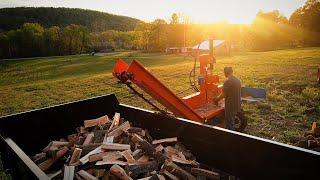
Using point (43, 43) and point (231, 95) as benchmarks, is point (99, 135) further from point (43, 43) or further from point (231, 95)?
point (43, 43)

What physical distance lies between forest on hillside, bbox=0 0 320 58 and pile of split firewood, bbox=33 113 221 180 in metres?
56.4

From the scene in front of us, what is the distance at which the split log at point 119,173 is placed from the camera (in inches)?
137

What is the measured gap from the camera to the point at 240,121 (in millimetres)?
7012

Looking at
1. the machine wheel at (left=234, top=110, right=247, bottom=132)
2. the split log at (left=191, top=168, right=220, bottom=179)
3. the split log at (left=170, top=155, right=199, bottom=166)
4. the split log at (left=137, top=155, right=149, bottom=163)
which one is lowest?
the machine wheel at (left=234, top=110, right=247, bottom=132)

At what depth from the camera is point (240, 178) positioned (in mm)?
3609

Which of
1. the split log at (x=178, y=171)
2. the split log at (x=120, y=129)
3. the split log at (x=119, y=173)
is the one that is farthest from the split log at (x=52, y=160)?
the split log at (x=178, y=171)

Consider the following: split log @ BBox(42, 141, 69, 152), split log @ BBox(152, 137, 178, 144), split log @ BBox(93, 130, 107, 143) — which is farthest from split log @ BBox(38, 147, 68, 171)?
split log @ BBox(152, 137, 178, 144)

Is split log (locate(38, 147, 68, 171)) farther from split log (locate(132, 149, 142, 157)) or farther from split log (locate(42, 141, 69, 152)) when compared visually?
split log (locate(132, 149, 142, 157))

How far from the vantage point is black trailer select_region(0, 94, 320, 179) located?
2991mm

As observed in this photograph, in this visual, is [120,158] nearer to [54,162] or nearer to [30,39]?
[54,162]

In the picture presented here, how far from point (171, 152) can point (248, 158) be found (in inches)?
46.7

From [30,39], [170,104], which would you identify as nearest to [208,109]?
[170,104]

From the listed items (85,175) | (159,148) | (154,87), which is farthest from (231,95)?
(85,175)

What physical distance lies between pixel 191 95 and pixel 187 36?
193 ft
